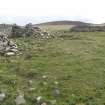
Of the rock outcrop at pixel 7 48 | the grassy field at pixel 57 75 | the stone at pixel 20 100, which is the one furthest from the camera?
the rock outcrop at pixel 7 48

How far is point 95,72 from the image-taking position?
1806 cm

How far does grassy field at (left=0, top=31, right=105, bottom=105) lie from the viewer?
14.9m

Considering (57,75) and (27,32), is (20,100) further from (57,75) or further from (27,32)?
(27,32)

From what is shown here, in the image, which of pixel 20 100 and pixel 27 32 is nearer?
pixel 20 100

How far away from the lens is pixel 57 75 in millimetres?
17672

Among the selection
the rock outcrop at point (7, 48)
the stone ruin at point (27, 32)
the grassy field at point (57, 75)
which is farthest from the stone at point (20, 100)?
the stone ruin at point (27, 32)

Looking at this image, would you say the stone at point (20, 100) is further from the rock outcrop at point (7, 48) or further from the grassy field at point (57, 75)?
the rock outcrop at point (7, 48)

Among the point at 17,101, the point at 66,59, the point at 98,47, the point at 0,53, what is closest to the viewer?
the point at 17,101

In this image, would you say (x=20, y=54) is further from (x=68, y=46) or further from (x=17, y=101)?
(x=17, y=101)

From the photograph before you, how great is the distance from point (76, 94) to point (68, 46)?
38.6ft

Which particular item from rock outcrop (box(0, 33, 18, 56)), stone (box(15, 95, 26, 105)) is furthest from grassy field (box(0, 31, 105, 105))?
rock outcrop (box(0, 33, 18, 56))

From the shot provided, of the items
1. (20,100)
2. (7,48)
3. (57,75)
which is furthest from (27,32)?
(20,100)

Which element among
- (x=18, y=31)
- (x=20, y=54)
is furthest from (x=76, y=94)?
(x=18, y=31)

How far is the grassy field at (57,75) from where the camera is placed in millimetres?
14891
